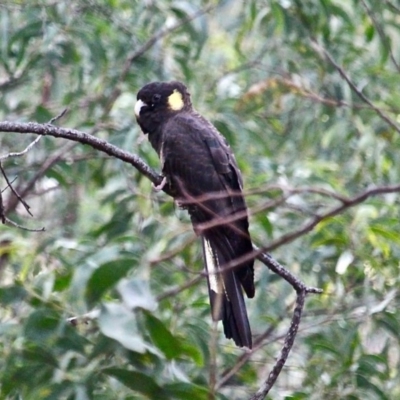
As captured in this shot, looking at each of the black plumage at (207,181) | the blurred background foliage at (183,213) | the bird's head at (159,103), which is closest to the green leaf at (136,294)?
the blurred background foliage at (183,213)

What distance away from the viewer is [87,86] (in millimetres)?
4379

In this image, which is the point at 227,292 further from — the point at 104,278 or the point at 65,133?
the point at 65,133

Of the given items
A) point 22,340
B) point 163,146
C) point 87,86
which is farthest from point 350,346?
point 87,86

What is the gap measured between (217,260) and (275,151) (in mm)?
2115

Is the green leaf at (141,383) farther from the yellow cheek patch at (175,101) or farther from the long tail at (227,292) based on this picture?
the yellow cheek patch at (175,101)

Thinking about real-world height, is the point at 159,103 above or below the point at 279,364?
above

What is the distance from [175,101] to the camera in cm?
325

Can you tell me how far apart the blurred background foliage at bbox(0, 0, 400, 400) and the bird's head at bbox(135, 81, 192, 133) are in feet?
1.01

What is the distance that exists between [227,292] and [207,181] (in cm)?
49

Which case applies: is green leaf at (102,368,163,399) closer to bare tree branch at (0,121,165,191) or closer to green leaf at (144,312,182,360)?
green leaf at (144,312,182,360)

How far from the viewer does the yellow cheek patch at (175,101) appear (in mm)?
3225

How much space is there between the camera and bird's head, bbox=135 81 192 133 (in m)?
3.21

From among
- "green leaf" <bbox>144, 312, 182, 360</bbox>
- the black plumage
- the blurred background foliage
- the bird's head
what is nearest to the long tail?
the black plumage

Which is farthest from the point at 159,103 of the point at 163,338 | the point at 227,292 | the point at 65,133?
the point at 163,338
